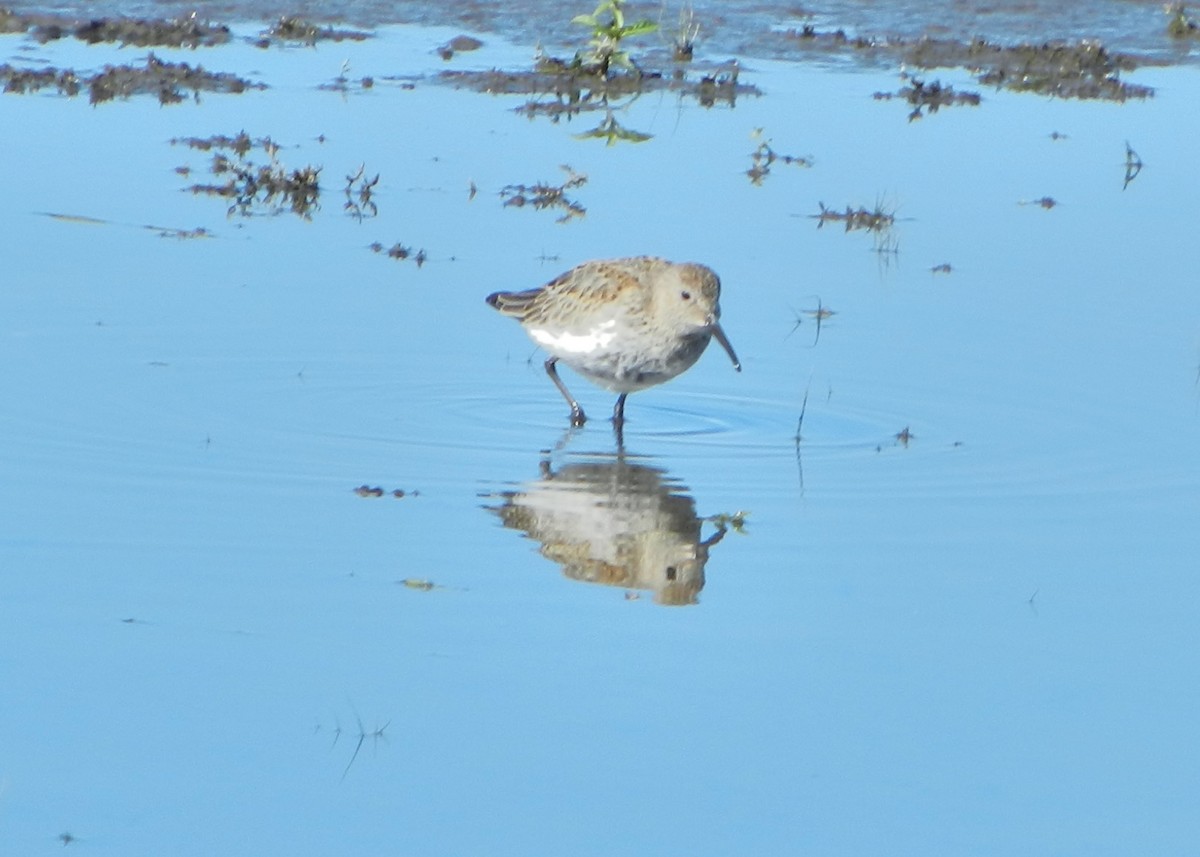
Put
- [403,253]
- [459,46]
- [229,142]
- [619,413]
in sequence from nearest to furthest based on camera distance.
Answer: [619,413] < [403,253] < [229,142] < [459,46]

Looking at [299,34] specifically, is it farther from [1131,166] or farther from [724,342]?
[724,342]

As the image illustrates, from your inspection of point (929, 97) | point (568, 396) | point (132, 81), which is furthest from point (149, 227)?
point (929, 97)

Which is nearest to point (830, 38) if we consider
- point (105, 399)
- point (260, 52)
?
point (260, 52)

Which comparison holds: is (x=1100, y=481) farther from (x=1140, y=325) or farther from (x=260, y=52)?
(x=260, y=52)

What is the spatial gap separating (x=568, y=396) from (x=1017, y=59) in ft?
33.8

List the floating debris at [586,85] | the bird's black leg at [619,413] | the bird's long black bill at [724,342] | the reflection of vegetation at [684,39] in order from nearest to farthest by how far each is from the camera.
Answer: the bird's long black bill at [724,342] < the bird's black leg at [619,413] < the floating debris at [586,85] < the reflection of vegetation at [684,39]

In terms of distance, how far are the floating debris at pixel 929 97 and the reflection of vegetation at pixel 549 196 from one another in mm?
4127

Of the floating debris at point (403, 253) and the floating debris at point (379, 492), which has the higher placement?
the floating debris at point (379, 492)

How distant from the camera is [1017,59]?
19.0 m

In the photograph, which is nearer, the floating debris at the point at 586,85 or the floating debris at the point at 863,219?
the floating debris at the point at 863,219

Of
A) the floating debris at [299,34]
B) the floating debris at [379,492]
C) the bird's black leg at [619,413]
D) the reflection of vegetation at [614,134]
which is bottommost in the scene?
the floating debris at [299,34]

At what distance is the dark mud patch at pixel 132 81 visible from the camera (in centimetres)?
1612

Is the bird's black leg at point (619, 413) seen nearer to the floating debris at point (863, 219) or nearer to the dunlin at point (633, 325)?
the dunlin at point (633, 325)

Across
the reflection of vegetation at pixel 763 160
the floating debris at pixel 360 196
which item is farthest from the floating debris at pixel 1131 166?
the floating debris at pixel 360 196
